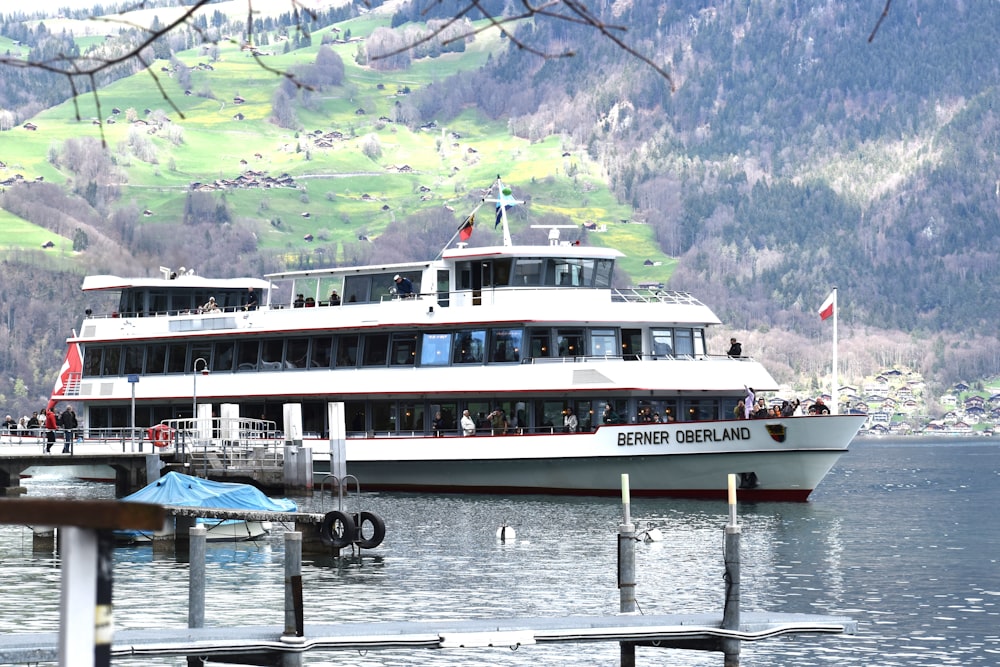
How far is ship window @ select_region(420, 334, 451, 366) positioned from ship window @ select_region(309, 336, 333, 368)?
3.75 m

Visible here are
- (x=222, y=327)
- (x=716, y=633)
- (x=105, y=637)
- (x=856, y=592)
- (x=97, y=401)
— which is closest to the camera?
(x=105, y=637)

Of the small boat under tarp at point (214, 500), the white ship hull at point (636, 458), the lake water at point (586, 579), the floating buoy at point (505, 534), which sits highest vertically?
the white ship hull at point (636, 458)

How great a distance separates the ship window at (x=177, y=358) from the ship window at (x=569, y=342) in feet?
47.9

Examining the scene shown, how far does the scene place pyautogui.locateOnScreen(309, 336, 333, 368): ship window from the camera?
53.4 m

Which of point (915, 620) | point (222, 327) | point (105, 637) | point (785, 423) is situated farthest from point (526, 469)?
point (105, 637)

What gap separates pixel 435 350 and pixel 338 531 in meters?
15.8

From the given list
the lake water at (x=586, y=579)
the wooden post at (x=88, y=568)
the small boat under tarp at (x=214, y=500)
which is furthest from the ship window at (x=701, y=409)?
the wooden post at (x=88, y=568)

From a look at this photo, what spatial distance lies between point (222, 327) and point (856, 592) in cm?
2953

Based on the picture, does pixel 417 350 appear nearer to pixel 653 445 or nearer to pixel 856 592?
pixel 653 445

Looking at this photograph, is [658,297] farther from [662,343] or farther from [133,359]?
[133,359]

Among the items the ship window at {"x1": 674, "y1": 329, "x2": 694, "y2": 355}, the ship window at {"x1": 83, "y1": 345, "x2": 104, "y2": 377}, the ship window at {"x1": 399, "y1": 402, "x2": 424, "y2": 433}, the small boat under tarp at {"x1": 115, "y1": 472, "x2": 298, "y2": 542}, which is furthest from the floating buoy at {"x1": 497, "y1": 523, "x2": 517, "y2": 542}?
the ship window at {"x1": 83, "y1": 345, "x2": 104, "y2": 377}

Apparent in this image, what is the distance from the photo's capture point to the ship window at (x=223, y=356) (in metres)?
56.0

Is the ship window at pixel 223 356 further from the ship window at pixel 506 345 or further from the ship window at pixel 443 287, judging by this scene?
the ship window at pixel 506 345

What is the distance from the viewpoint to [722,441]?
46.7 meters
